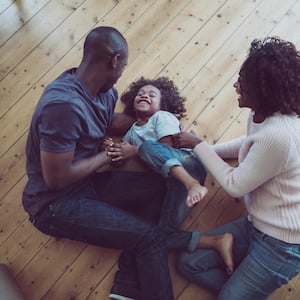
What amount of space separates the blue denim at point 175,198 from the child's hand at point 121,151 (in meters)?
0.05

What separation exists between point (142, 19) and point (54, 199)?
989 millimetres

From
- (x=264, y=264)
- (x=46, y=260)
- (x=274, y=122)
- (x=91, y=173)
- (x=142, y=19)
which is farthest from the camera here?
(x=142, y=19)

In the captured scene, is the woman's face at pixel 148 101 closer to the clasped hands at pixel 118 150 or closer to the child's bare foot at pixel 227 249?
the clasped hands at pixel 118 150

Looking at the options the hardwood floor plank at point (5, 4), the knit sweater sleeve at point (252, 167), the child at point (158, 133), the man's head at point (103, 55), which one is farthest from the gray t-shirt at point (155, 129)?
the hardwood floor plank at point (5, 4)

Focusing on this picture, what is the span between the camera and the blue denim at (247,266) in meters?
1.43

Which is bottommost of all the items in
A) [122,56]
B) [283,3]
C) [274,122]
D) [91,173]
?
[91,173]

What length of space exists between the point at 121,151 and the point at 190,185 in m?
0.31

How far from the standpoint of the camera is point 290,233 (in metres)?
1.42

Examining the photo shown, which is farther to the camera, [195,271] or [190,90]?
[190,90]

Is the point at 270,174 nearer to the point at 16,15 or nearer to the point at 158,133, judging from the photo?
the point at 158,133

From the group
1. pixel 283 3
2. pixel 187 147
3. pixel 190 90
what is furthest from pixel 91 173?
pixel 283 3

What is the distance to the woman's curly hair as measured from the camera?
1282mm

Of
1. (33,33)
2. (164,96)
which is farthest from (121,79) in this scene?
(33,33)

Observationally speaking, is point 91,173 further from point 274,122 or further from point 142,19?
point 142,19
